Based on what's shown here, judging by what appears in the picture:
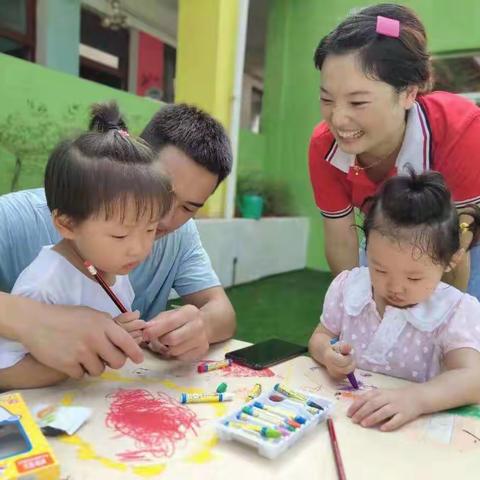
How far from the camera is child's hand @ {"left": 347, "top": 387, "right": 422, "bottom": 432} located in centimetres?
65

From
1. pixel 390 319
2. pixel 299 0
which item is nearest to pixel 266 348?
pixel 390 319

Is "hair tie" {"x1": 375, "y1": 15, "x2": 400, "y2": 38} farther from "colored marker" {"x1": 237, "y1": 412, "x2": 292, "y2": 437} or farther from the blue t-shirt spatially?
"colored marker" {"x1": 237, "y1": 412, "x2": 292, "y2": 437}

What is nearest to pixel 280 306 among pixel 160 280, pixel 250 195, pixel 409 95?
pixel 250 195

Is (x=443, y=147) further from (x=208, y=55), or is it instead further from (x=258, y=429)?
(x=208, y=55)

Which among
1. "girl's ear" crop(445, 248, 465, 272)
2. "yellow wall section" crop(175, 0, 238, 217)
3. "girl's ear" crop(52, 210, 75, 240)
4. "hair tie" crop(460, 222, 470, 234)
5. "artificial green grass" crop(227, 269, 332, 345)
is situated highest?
"yellow wall section" crop(175, 0, 238, 217)

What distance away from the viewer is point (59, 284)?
2.48ft

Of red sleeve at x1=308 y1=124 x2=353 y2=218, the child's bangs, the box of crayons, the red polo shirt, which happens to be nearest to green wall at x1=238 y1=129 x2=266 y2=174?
red sleeve at x1=308 y1=124 x2=353 y2=218

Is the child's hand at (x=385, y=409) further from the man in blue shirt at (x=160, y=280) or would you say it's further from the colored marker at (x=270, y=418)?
the man in blue shirt at (x=160, y=280)

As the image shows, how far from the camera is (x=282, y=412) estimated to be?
64 centimetres

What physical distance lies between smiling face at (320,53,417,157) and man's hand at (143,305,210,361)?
0.48 m

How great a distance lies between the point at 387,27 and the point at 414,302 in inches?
21.5

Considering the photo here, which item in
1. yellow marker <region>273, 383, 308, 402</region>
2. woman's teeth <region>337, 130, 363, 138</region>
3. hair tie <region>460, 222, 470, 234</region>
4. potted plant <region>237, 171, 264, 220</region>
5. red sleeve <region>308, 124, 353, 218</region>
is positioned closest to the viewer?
yellow marker <region>273, 383, 308, 402</region>

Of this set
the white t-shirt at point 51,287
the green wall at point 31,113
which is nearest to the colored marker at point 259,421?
the white t-shirt at point 51,287

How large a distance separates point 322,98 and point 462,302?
48 centimetres
